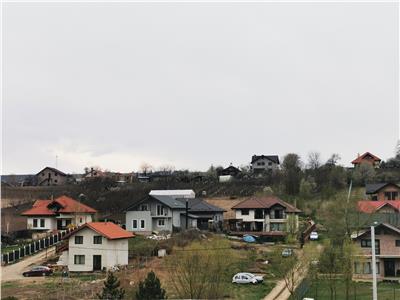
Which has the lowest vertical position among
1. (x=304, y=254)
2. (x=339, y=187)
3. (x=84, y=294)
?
(x=84, y=294)

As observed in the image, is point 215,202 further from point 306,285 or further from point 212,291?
point 212,291

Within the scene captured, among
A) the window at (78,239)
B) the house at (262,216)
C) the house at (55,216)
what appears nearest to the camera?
the window at (78,239)

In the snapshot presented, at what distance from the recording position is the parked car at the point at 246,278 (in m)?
28.5

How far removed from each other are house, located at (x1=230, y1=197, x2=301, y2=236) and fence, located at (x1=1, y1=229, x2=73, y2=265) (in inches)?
609

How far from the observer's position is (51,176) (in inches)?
3590

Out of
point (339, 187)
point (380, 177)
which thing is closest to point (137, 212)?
point (339, 187)

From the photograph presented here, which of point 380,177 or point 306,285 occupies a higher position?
point 380,177

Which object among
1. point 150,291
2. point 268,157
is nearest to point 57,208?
point 150,291

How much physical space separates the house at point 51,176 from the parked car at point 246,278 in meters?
66.3

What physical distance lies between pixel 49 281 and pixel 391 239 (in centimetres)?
2079

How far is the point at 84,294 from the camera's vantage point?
80.3 ft

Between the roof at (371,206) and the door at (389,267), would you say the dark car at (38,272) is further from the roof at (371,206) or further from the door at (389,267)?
the roof at (371,206)

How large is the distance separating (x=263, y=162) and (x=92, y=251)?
61.3m

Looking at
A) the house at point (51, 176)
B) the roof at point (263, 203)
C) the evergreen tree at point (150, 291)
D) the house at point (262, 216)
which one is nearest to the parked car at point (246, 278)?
the evergreen tree at point (150, 291)
